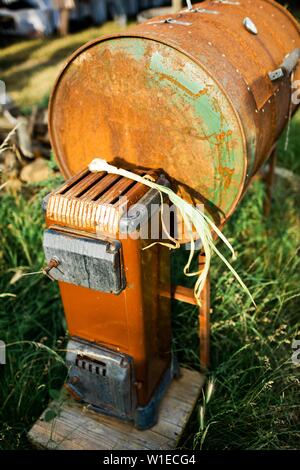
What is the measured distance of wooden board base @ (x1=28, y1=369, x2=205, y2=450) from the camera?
6.82 ft

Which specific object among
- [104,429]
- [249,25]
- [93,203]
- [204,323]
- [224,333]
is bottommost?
[104,429]

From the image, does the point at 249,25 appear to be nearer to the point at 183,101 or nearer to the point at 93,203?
the point at 183,101

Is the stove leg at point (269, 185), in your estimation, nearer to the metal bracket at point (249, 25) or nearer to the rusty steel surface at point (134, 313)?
the metal bracket at point (249, 25)

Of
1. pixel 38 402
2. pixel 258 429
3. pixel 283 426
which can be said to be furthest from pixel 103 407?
pixel 283 426

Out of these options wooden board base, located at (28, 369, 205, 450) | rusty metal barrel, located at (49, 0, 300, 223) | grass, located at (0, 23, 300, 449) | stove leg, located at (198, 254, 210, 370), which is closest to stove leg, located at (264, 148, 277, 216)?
grass, located at (0, 23, 300, 449)

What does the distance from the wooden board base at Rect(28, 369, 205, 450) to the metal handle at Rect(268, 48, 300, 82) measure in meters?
1.67

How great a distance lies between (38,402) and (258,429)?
1.19 m

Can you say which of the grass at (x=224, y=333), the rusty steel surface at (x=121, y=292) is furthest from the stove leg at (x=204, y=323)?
the rusty steel surface at (x=121, y=292)

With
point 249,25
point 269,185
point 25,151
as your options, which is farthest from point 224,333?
point 25,151

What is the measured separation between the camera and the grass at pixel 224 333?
83.8 inches

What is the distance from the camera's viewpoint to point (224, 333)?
8.59 ft

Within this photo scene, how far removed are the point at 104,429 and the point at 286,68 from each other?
1981mm

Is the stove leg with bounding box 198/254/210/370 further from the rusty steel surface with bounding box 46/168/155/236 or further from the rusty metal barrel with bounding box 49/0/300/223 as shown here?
the rusty steel surface with bounding box 46/168/155/236
